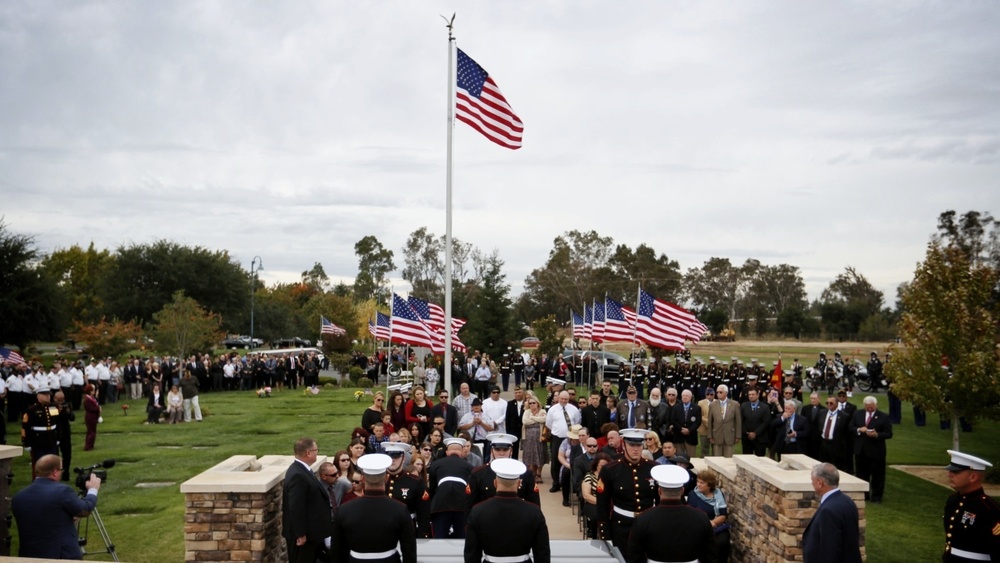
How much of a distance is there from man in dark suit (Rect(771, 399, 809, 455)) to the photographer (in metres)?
11.3

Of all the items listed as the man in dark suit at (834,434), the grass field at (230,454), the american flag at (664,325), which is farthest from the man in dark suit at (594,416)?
the american flag at (664,325)

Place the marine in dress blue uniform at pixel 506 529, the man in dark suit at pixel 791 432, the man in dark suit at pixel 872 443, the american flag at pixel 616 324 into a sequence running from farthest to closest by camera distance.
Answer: the american flag at pixel 616 324 < the man in dark suit at pixel 791 432 < the man in dark suit at pixel 872 443 < the marine in dress blue uniform at pixel 506 529

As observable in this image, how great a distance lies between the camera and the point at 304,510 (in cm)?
698

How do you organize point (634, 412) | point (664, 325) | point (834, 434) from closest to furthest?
point (834, 434) → point (634, 412) → point (664, 325)

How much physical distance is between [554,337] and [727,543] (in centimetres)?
3218

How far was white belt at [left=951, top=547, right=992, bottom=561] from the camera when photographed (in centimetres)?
616

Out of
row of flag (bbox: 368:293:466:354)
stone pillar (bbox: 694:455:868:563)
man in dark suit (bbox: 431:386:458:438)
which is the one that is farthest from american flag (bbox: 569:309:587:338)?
stone pillar (bbox: 694:455:868:563)

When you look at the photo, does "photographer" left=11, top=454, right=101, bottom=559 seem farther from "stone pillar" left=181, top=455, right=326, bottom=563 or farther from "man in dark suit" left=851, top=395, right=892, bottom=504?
"man in dark suit" left=851, top=395, right=892, bottom=504

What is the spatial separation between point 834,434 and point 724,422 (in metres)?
1.87

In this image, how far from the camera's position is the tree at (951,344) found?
48.2 ft

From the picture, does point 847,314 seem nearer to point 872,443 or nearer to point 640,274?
point 640,274

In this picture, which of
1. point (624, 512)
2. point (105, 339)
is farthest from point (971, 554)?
point (105, 339)

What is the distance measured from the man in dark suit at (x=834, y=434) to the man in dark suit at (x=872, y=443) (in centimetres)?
17

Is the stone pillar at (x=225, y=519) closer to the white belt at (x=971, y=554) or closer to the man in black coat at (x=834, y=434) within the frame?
the white belt at (x=971, y=554)
